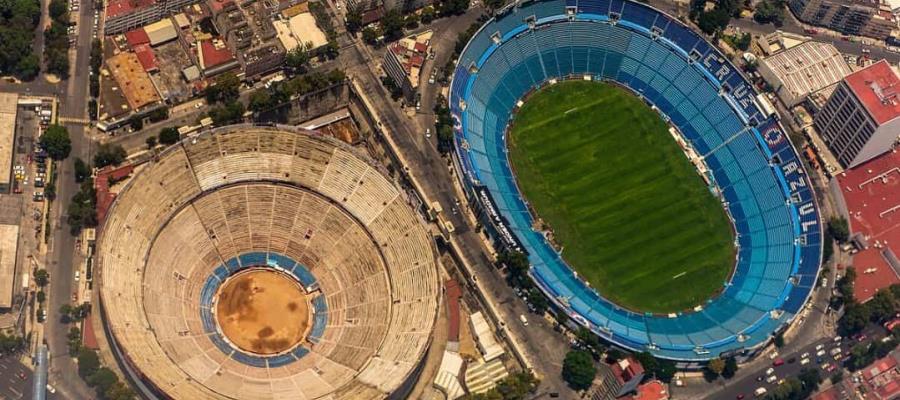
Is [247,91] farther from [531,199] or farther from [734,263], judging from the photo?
[734,263]

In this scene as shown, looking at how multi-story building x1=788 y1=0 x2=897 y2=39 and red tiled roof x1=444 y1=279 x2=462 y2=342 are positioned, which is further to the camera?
multi-story building x1=788 y1=0 x2=897 y2=39

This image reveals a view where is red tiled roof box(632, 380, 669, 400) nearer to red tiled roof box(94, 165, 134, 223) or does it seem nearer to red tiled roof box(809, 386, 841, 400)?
red tiled roof box(809, 386, 841, 400)

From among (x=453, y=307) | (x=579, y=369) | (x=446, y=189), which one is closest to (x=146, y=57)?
(x=446, y=189)

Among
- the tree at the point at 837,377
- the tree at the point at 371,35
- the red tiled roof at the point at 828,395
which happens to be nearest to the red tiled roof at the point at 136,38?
the tree at the point at 371,35

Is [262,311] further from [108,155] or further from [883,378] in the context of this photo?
[883,378]

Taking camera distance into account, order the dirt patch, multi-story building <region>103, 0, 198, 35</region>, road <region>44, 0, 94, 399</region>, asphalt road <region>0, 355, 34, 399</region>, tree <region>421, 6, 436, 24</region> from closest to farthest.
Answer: asphalt road <region>0, 355, 34, 399</region>
road <region>44, 0, 94, 399</region>
the dirt patch
multi-story building <region>103, 0, 198, 35</region>
tree <region>421, 6, 436, 24</region>

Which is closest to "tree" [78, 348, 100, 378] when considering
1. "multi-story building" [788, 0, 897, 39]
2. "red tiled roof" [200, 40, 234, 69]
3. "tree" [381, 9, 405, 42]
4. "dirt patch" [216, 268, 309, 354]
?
"dirt patch" [216, 268, 309, 354]

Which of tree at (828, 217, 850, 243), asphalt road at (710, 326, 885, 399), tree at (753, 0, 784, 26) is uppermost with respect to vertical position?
tree at (753, 0, 784, 26)
